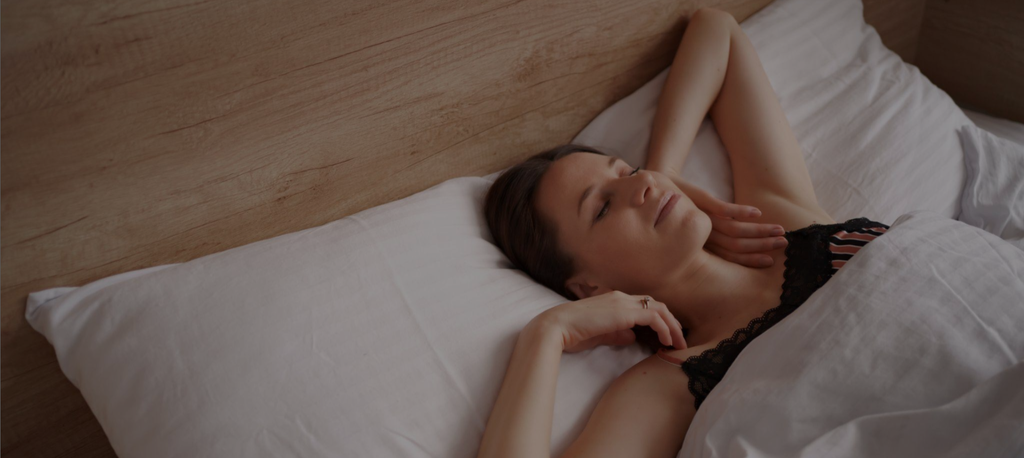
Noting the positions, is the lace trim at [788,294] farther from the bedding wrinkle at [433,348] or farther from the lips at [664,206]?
the bedding wrinkle at [433,348]

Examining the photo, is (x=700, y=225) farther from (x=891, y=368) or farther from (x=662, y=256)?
(x=891, y=368)

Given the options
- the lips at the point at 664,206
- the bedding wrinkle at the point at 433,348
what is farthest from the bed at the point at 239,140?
the lips at the point at 664,206

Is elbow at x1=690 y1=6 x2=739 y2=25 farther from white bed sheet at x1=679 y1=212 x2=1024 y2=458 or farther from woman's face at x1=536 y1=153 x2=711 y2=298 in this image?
white bed sheet at x1=679 y1=212 x2=1024 y2=458

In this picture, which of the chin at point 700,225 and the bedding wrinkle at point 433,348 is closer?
the bedding wrinkle at point 433,348

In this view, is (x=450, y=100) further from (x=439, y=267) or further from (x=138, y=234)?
(x=138, y=234)

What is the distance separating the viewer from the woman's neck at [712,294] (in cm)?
114

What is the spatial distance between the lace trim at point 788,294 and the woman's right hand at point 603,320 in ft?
0.19

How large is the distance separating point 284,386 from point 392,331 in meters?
0.16

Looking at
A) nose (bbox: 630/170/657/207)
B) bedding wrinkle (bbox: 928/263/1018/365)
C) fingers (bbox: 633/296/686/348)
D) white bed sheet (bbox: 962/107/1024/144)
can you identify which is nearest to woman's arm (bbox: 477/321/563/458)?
fingers (bbox: 633/296/686/348)

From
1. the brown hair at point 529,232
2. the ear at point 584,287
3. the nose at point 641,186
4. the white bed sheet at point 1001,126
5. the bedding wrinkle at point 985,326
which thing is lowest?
the white bed sheet at point 1001,126

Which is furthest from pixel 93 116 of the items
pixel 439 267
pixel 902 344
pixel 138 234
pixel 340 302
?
pixel 902 344

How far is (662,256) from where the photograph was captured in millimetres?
1106

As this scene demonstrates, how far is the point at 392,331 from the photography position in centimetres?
96

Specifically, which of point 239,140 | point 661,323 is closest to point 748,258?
point 661,323
